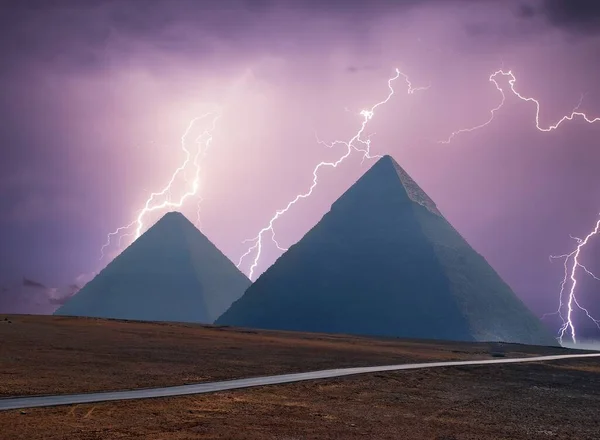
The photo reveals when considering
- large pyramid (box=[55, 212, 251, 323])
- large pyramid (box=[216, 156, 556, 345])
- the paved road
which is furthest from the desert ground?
large pyramid (box=[55, 212, 251, 323])

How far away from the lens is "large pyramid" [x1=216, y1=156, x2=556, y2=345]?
315 feet

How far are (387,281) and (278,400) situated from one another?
79.8 m

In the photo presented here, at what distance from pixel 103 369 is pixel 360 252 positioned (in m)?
81.0

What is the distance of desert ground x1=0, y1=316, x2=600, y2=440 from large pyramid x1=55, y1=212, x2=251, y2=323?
90.9 m

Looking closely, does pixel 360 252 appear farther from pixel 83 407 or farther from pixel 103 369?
pixel 83 407

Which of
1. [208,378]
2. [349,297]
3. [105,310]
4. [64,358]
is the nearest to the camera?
[208,378]

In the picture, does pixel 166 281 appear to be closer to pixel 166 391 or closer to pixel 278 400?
pixel 166 391

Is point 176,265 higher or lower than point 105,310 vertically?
higher

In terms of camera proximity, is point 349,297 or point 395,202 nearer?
point 349,297

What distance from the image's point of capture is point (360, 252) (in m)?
107

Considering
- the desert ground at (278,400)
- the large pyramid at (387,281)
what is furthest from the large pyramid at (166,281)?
the desert ground at (278,400)

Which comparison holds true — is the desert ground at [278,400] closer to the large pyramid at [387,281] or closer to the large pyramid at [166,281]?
the large pyramid at [387,281]

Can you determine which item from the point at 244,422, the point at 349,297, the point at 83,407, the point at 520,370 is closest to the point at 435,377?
the point at 520,370

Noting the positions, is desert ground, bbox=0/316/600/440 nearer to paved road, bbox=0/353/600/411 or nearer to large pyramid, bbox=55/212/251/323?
paved road, bbox=0/353/600/411
